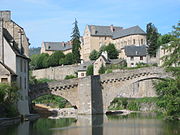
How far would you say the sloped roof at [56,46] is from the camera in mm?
131750

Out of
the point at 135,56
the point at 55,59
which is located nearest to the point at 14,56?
the point at 135,56

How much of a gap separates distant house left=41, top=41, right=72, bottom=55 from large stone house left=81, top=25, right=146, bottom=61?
10.2 m

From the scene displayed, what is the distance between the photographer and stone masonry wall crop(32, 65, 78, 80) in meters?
94.2

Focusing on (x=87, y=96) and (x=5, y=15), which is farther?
(x=87, y=96)

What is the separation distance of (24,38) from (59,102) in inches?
727

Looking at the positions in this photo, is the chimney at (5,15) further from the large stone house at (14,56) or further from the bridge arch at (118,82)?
the bridge arch at (118,82)

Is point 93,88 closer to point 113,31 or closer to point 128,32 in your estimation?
point 128,32

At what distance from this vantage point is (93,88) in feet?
168

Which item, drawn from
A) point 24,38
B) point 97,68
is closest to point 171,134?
point 24,38

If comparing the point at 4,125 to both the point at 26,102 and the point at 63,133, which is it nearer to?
the point at 63,133

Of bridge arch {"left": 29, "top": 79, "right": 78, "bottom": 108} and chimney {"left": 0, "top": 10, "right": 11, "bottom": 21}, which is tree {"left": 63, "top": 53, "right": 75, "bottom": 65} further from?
chimney {"left": 0, "top": 10, "right": 11, "bottom": 21}

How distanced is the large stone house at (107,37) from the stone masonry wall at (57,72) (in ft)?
61.9

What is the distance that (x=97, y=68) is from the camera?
8319 cm

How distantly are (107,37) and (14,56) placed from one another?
80920 mm
